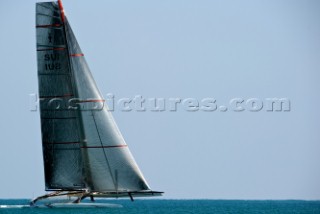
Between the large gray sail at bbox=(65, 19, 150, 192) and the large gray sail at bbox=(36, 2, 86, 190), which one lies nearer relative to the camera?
the large gray sail at bbox=(36, 2, 86, 190)

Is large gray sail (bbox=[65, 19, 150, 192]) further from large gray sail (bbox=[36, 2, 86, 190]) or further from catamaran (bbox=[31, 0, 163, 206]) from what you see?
large gray sail (bbox=[36, 2, 86, 190])

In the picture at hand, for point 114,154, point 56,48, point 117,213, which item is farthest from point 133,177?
point 117,213

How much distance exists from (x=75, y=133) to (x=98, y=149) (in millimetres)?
1585

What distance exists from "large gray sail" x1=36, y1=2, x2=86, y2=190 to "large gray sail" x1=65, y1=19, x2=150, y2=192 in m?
0.51

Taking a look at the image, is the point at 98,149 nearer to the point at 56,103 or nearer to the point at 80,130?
the point at 80,130

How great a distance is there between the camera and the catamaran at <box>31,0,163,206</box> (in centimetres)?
4716

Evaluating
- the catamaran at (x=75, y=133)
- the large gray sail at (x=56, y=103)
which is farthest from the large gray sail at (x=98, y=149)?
the large gray sail at (x=56, y=103)

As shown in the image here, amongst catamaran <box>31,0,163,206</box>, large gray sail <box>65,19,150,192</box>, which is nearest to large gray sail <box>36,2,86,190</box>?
catamaran <box>31,0,163,206</box>

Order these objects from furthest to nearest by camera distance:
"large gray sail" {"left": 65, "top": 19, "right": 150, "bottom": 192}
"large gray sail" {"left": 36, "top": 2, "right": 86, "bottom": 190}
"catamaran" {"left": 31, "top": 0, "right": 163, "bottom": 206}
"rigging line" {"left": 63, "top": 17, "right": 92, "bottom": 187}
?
"large gray sail" {"left": 65, "top": 19, "right": 150, "bottom": 192} → "rigging line" {"left": 63, "top": 17, "right": 92, "bottom": 187} → "catamaran" {"left": 31, "top": 0, "right": 163, "bottom": 206} → "large gray sail" {"left": 36, "top": 2, "right": 86, "bottom": 190}

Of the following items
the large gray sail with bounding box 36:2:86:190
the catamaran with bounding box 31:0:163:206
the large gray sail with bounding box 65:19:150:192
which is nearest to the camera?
the large gray sail with bounding box 36:2:86:190

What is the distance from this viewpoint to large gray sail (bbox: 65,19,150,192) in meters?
48.0

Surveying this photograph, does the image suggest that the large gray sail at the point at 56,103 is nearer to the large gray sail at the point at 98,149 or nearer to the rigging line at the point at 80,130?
the rigging line at the point at 80,130

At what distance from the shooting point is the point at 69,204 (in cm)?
4791

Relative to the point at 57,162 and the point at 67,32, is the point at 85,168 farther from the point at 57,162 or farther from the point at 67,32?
the point at 67,32
